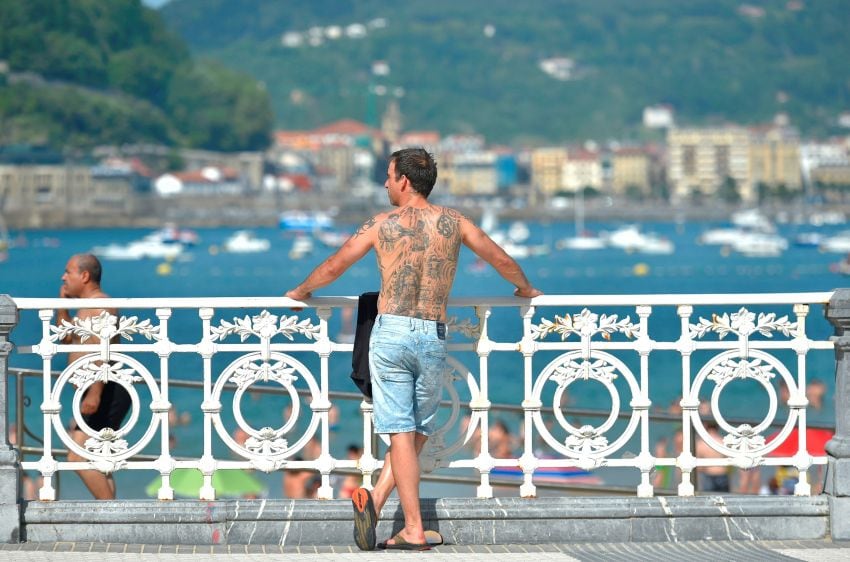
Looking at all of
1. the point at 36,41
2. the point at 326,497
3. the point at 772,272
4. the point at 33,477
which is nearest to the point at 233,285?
the point at 772,272

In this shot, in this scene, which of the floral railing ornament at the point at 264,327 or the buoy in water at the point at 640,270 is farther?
the buoy in water at the point at 640,270

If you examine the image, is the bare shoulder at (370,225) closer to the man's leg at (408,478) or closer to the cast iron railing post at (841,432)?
the man's leg at (408,478)

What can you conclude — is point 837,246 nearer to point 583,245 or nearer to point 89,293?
point 583,245

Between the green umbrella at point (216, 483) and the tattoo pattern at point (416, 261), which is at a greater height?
the tattoo pattern at point (416, 261)

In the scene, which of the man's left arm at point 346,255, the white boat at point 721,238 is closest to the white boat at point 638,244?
the white boat at point 721,238

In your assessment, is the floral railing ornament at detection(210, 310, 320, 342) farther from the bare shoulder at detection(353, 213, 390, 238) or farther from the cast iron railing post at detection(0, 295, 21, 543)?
the cast iron railing post at detection(0, 295, 21, 543)

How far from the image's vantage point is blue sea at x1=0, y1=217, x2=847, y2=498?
1284 inches

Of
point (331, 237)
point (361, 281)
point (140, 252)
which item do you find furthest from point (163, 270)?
point (331, 237)

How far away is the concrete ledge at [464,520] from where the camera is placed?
6.07 m

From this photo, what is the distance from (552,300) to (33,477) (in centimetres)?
1164

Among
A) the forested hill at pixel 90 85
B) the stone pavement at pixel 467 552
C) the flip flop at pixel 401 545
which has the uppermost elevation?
the forested hill at pixel 90 85

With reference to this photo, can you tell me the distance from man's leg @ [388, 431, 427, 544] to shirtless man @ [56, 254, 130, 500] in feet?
4.46

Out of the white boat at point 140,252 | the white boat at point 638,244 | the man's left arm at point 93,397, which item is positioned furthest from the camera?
the white boat at point 638,244

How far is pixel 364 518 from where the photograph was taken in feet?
19.3
